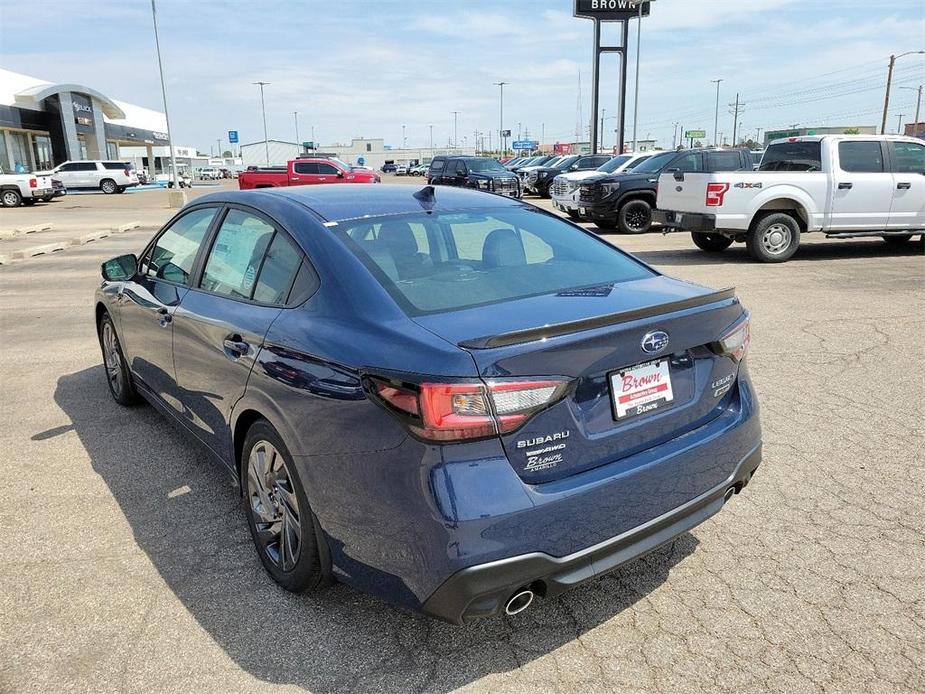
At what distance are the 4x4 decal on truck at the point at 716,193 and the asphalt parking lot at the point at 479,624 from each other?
6020 mm

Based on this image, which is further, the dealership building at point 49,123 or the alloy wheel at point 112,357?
the dealership building at point 49,123

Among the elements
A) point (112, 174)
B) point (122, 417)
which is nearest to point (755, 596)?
point (122, 417)

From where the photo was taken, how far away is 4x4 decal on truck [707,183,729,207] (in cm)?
1052

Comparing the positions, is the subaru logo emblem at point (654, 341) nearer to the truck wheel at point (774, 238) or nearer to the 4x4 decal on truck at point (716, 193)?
the 4x4 decal on truck at point (716, 193)

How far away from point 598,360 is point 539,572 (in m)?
0.70

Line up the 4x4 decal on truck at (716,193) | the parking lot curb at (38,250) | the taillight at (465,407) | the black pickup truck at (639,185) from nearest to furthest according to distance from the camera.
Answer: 1. the taillight at (465,407)
2. the 4x4 decal on truck at (716,193)
3. the parking lot curb at (38,250)
4. the black pickup truck at (639,185)

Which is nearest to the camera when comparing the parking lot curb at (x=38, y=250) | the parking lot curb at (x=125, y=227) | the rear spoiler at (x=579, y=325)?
the rear spoiler at (x=579, y=325)

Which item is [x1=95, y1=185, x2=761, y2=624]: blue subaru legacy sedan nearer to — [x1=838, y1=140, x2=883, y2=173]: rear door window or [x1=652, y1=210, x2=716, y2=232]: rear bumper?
[x1=652, y1=210, x2=716, y2=232]: rear bumper

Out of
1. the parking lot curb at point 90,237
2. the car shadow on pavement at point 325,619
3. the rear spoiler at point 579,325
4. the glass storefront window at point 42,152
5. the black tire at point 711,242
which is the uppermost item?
the glass storefront window at point 42,152

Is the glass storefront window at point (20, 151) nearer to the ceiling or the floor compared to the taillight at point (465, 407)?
nearer to the ceiling

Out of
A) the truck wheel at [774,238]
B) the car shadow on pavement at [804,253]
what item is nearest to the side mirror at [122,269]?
the car shadow on pavement at [804,253]

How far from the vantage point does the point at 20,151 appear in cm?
4984

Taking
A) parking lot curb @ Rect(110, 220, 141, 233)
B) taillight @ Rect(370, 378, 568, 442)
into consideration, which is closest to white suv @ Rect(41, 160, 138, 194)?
parking lot curb @ Rect(110, 220, 141, 233)

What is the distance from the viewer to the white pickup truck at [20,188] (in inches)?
1224
